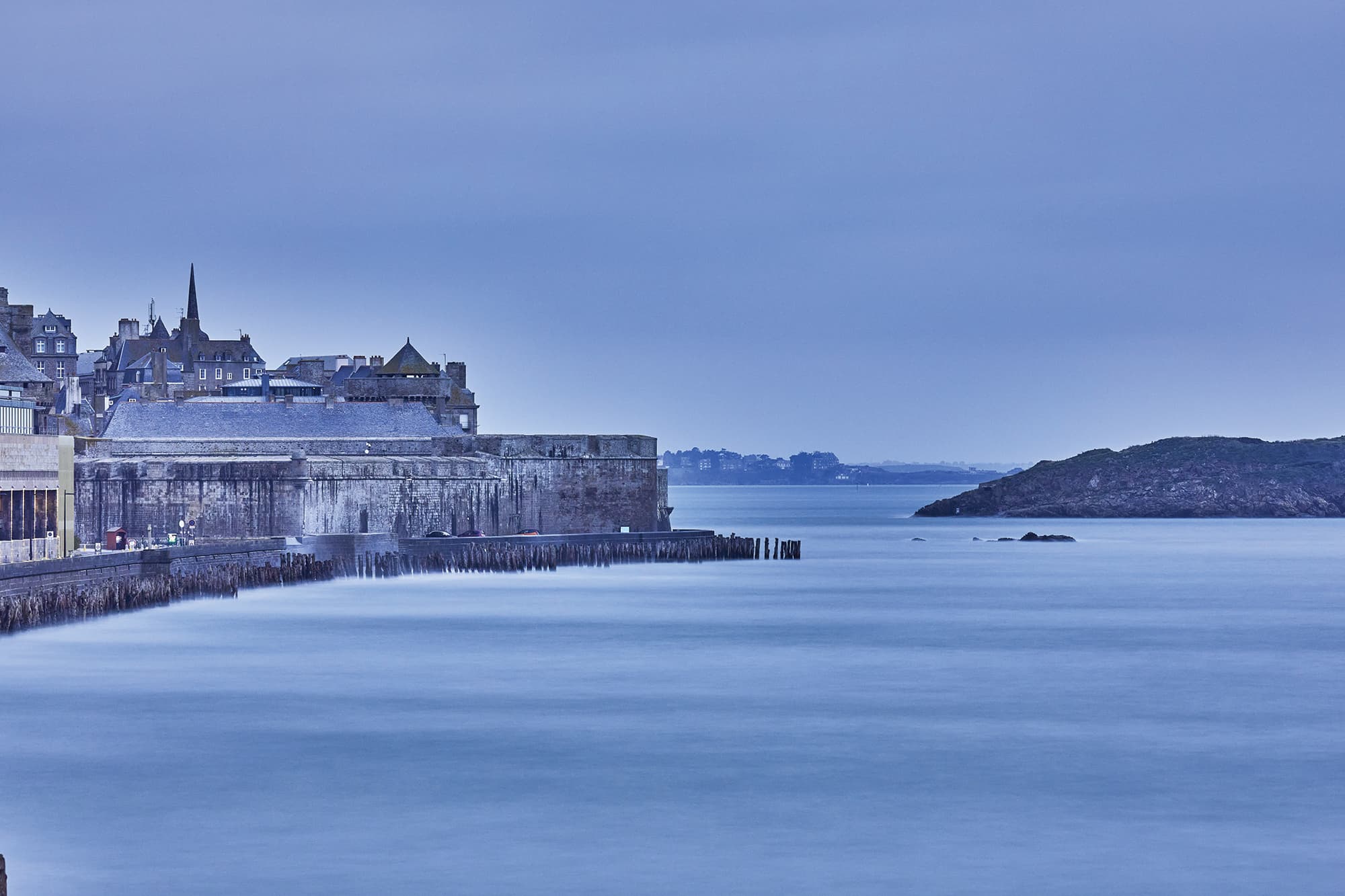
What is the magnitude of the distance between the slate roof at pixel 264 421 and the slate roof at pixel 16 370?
54.9 feet

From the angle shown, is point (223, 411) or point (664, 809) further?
point (223, 411)

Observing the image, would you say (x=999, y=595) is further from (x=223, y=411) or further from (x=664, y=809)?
(x=664, y=809)

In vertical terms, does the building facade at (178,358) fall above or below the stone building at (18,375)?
above

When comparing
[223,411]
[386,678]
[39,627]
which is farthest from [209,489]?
[386,678]

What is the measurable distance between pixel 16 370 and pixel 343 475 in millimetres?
14963

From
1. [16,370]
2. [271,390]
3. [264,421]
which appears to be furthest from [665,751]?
[271,390]

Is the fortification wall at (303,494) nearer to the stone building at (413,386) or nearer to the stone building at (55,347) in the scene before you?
the stone building at (413,386)

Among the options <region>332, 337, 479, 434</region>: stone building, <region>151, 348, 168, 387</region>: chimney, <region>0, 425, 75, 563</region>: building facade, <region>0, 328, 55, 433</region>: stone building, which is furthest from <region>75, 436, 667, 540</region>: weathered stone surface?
<region>151, 348, 168, 387</region>: chimney

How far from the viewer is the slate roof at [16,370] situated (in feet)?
103

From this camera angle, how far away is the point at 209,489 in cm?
4559

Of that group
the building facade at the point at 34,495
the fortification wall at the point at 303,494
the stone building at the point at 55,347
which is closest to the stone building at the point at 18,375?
the building facade at the point at 34,495

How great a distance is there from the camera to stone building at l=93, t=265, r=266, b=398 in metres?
89.6

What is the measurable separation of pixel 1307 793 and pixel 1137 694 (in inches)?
298

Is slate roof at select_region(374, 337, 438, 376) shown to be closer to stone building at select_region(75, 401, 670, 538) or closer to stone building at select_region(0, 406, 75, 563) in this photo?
stone building at select_region(75, 401, 670, 538)
